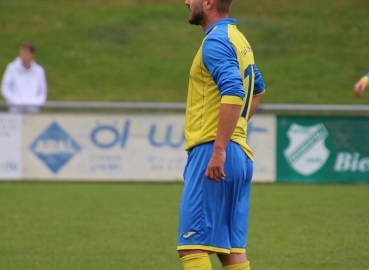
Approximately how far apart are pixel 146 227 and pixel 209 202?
398cm

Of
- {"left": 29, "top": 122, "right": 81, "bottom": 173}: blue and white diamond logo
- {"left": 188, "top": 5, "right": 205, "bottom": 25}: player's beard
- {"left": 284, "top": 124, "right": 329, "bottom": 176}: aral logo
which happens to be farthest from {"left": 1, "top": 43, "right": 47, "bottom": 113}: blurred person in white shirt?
{"left": 188, "top": 5, "right": 205, "bottom": 25}: player's beard

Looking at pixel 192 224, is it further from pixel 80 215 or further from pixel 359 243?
pixel 80 215

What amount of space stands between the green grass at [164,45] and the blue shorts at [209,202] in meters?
15.4

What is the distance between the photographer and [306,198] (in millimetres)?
10531

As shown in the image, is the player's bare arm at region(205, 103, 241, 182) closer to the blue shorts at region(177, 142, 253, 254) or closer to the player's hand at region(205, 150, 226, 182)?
the player's hand at region(205, 150, 226, 182)

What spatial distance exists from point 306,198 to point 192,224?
22.4 ft

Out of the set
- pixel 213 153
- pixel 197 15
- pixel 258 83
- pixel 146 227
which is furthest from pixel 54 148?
pixel 213 153

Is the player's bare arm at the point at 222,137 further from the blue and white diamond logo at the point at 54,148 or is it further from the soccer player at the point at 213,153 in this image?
the blue and white diamond logo at the point at 54,148

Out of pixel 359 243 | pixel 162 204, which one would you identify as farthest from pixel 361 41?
pixel 359 243

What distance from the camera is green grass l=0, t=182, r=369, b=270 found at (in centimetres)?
607

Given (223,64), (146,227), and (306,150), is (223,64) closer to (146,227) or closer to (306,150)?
(146,227)

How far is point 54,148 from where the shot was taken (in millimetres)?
12133

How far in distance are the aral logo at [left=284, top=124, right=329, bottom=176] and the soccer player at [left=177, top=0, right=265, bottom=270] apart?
8279 mm

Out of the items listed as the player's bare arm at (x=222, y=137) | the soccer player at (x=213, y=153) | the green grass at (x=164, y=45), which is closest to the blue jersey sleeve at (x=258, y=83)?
the soccer player at (x=213, y=153)
